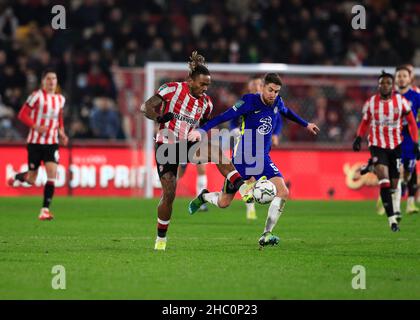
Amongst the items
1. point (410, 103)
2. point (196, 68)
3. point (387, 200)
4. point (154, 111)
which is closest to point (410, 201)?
point (410, 103)

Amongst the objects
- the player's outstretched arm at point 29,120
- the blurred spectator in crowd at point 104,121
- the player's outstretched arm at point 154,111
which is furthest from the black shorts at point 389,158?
the blurred spectator in crowd at point 104,121

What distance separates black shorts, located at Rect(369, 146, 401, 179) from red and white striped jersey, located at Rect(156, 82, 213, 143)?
4.11m

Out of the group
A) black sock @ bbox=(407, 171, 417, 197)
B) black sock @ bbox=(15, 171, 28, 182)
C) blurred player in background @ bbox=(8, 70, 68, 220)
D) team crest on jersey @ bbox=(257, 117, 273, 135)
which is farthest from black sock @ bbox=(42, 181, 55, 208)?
black sock @ bbox=(407, 171, 417, 197)

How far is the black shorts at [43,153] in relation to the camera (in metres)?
15.0

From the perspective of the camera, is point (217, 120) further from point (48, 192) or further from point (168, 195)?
point (48, 192)

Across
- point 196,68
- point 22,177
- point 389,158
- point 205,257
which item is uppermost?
point 196,68

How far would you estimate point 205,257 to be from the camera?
10055 mm

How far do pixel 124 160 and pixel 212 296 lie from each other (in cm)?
1397

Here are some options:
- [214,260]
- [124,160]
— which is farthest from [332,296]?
[124,160]

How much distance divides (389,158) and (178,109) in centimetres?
465

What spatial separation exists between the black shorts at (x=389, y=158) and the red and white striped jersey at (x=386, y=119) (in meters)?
0.07

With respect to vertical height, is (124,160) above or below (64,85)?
below

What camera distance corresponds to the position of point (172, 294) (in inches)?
298
